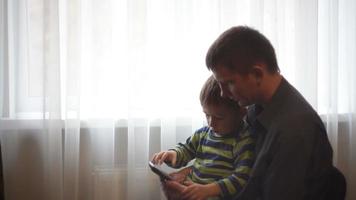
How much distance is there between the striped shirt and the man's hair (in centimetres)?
26

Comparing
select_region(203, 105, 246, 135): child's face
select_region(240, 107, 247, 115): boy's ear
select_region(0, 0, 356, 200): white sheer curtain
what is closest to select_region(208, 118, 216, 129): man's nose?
select_region(203, 105, 246, 135): child's face

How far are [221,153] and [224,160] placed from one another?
1.1 inches

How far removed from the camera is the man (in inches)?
40.9

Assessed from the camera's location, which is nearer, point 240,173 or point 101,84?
point 240,173

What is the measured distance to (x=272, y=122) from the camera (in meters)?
1.14

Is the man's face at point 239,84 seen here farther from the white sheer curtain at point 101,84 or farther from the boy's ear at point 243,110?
the white sheer curtain at point 101,84

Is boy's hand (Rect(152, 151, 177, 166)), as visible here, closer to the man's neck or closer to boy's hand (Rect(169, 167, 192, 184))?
boy's hand (Rect(169, 167, 192, 184))

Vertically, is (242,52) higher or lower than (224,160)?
higher

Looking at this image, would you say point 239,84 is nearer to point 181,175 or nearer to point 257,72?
point 257,72

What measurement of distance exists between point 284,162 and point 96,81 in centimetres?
96

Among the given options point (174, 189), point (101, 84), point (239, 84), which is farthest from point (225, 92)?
point (101, 84)

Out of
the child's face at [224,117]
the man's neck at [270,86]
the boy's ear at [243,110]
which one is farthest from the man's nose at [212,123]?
the man's neck at [270,86]

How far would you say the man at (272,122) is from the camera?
104 cm

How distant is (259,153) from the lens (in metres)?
1.15
